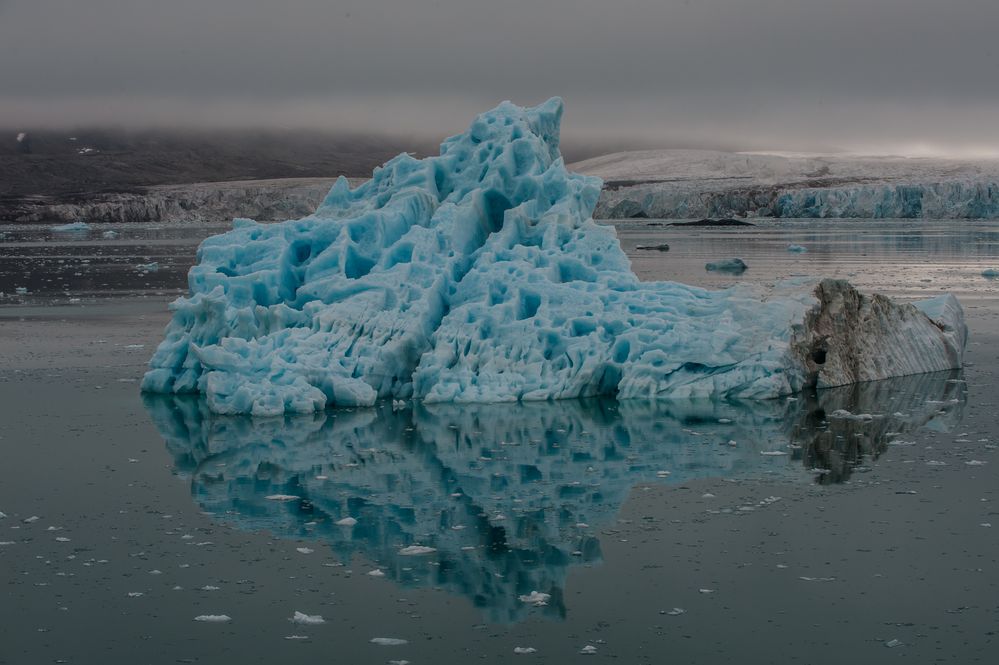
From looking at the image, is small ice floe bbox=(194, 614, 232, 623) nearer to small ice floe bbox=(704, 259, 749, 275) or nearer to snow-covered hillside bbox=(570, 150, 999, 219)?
small ice floe bbox=(704, 259, 749, 275)

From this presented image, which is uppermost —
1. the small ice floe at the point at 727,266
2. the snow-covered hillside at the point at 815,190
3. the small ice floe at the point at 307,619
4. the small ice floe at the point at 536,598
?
the snow-covered hillside at the point at 815,190

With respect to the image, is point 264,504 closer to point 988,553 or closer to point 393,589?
point 393,589

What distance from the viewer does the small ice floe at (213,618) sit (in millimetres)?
5215

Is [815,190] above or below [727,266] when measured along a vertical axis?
above

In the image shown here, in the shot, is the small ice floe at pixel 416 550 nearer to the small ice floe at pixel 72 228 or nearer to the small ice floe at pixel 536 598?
the small ice floe at pixel 536 598

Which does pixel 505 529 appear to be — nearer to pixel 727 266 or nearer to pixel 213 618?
pixel 213 618

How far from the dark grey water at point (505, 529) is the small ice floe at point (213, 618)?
4 centimetres

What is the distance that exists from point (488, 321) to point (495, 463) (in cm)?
A: 294

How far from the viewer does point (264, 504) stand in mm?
7152

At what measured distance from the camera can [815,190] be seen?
61844mm

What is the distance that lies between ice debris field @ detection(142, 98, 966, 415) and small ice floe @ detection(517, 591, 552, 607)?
4891 millimetres

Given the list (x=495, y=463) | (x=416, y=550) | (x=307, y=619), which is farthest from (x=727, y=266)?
(x=307, y=619)

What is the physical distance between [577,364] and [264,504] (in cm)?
422

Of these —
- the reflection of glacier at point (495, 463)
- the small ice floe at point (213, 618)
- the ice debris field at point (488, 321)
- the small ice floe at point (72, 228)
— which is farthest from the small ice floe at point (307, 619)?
the small ice floe at point (72, 228)
